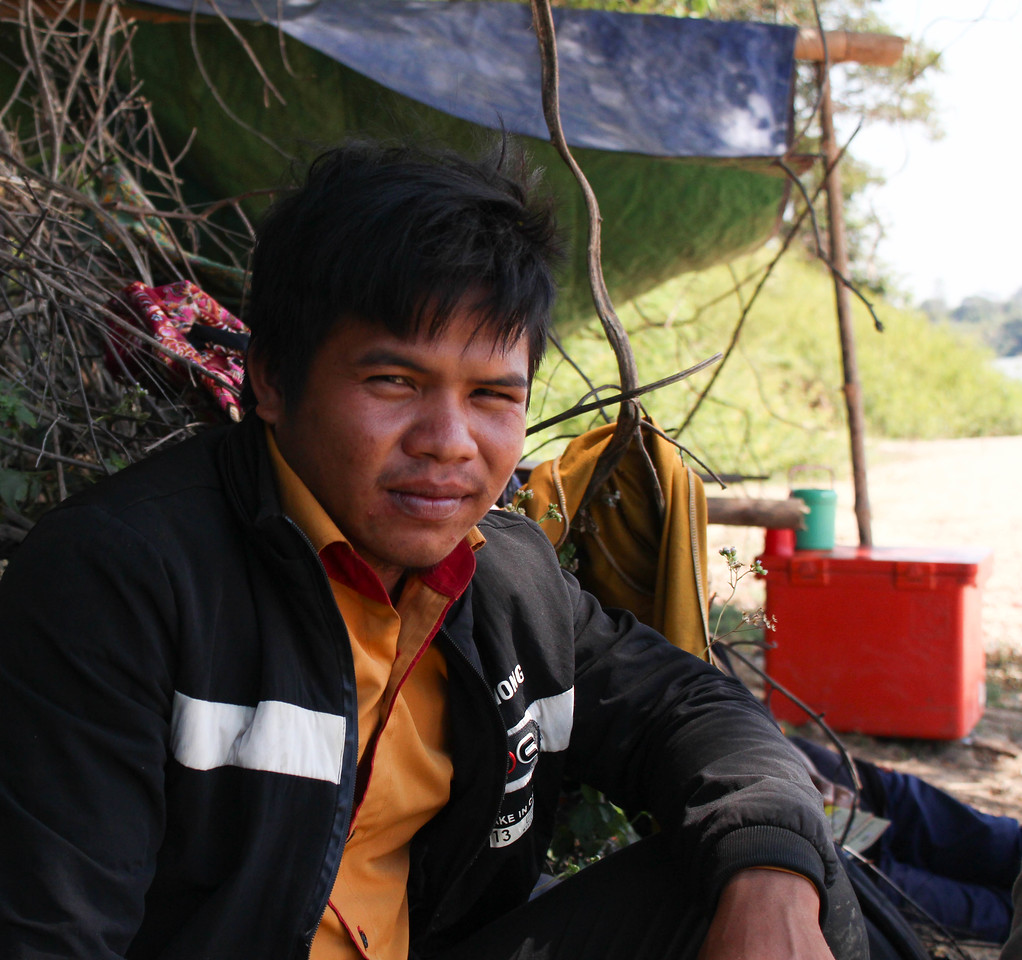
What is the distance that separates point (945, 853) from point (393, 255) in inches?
92.2

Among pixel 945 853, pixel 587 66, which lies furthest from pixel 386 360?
pixel 587 66

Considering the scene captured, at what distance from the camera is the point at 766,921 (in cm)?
125

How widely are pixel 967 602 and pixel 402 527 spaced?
10.3ft

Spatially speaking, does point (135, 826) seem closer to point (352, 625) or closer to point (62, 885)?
point (62, 885)

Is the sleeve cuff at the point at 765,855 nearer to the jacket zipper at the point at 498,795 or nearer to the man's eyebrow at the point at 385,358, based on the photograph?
the jacket zipper at the point at 498,795

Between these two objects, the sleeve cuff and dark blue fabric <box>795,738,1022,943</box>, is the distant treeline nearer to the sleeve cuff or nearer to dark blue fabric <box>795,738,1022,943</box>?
dark blue fabric <box>795,738,1022,943</box>

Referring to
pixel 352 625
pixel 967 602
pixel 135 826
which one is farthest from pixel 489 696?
pixel 967 602

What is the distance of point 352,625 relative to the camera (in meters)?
1.32

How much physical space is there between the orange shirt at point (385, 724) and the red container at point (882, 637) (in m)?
2.72

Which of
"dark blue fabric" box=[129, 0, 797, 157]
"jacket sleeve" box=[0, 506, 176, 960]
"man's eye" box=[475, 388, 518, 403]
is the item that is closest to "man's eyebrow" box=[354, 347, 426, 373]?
"man's eye" box=[475, 388, 518, 403]

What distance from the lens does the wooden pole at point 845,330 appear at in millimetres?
4004

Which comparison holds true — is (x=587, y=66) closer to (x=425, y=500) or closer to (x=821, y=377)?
(x=425, y=500)

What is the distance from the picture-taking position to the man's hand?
1238 mm

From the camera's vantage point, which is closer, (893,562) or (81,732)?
(81,732)
